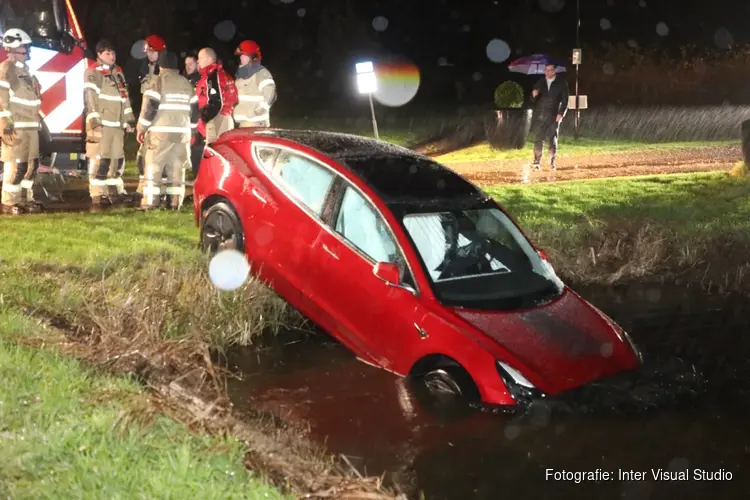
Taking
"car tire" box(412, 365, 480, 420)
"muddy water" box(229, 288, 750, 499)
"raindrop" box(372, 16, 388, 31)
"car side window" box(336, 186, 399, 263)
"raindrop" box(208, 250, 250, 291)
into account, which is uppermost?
"raindrop" box(372, 16, 388, 31)

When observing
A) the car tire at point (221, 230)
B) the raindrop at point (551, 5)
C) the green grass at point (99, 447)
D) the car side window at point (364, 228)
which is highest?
the raindrop at point (551, 5)

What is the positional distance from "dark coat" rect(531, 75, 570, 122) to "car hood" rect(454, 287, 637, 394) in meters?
10.5

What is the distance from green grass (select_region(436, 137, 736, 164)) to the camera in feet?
64.2

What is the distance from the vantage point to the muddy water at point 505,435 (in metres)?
4.92

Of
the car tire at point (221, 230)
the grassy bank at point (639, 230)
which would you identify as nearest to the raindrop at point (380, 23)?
the grassy bank at point (639, 230)

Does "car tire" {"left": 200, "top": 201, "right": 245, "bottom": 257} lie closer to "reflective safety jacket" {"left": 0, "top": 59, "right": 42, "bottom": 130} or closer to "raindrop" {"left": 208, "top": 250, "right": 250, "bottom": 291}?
"raindrop" {"left": 208, "top": 250, "right": 250, "bottom": 291}

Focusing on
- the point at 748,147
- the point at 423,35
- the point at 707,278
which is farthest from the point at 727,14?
the point at 707,278

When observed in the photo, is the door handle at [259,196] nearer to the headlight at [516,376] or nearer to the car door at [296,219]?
the car door at [296,219]

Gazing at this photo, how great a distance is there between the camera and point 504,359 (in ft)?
18.3

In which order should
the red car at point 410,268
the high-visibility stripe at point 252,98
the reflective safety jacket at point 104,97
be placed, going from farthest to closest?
the high-visibility stripe at point 252,98 < the reflective safety jacket at point 104,97 < the red car at point 410,268

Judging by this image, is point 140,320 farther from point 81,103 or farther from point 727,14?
point 727,14

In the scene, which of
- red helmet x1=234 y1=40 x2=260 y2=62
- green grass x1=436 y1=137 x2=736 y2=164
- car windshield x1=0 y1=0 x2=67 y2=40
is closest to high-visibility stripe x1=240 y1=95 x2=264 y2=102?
red helmet x1=234 y1=40 x2=260 y2=62

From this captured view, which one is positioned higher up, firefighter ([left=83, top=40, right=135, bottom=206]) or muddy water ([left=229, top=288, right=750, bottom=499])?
firefighter ([left=83, top=40, right=135, bottom=206])

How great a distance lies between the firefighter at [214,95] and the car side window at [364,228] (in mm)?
4887
